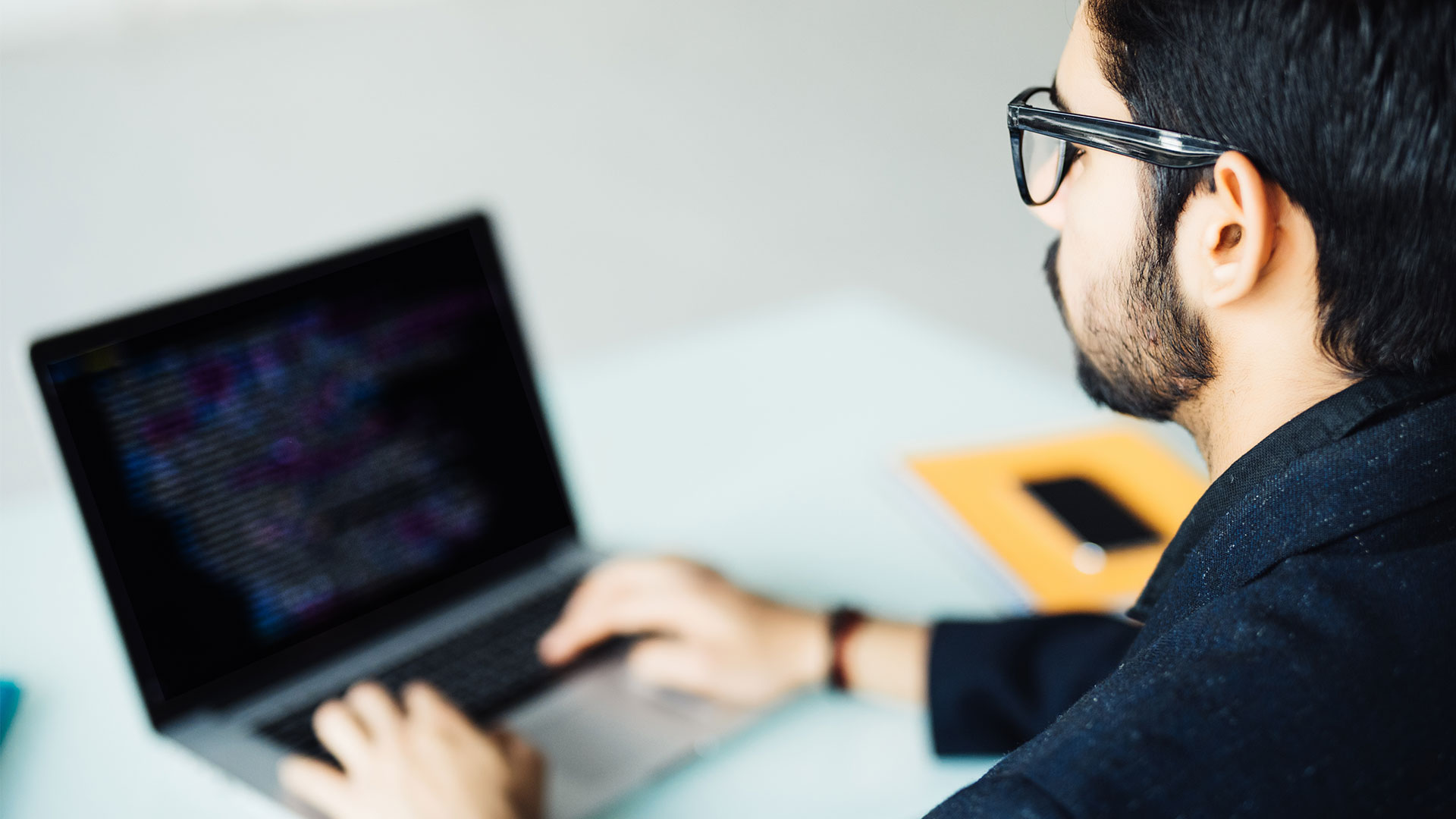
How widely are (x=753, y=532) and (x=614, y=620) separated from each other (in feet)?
0.69

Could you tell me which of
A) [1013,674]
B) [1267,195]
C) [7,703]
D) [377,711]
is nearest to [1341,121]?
[1267,195]

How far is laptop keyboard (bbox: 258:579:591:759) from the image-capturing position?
2.64 ft

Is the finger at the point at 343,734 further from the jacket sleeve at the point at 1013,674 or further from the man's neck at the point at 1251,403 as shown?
the man's neck at the point at 1251,403

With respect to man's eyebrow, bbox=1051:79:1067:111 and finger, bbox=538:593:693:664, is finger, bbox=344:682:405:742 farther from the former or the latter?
man's eyebrow, bbox=1051:79:1067:111

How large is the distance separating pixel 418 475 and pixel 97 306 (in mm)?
1869

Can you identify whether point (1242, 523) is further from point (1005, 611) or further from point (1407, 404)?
point (1005, 611)

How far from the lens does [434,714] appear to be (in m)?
0.75

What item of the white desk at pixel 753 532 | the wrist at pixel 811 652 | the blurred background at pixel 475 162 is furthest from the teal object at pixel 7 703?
the blurred background at pixel 475 162

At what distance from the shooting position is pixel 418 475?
2.94 feet

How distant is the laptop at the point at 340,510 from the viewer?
2.48 ft

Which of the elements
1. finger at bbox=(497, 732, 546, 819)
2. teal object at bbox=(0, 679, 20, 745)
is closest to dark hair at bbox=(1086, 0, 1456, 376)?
finger at bbox=(497, 732, 546, 819)

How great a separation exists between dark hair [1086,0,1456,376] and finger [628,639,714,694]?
459mm

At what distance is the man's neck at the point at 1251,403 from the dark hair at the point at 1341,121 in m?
0.02

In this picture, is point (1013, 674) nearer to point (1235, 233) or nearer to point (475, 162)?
point (1235, 233)
